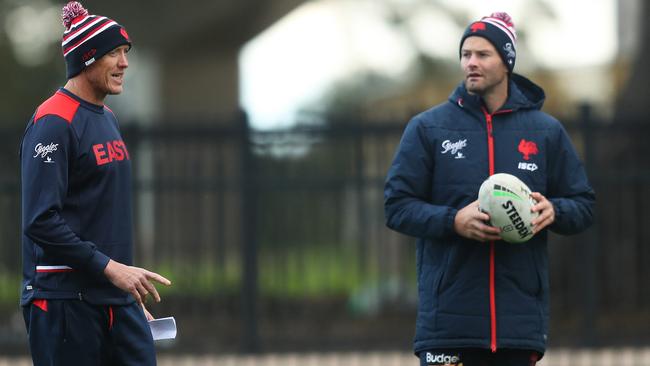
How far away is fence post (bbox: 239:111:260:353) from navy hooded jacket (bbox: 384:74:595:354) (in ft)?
19.3

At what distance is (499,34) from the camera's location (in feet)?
18.4

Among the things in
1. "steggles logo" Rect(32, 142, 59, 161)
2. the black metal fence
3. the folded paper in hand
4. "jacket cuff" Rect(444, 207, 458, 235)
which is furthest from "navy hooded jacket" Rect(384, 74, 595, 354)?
the black metal fence

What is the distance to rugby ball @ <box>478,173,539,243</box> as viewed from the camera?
5.14 meters

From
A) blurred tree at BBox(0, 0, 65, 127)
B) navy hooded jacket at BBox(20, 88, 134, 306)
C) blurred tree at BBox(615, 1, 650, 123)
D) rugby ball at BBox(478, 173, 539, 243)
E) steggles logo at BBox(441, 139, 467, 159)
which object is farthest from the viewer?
blurred tree at BBox(0, 0, 65, 127)

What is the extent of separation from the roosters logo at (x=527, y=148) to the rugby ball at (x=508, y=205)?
0.27m

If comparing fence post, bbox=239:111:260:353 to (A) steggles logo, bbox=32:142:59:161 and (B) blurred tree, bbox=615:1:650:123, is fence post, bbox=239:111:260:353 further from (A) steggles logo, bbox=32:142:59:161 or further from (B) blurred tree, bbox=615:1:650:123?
(A) steggles logo, bbox=32:142:59:161

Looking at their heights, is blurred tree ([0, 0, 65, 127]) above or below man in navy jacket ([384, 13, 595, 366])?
above

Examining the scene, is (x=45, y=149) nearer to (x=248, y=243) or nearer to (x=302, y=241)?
(x=248, y=243)

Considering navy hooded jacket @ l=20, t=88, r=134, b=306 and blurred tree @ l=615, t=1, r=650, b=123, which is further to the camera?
blurred tree @ l=615, t=1, r=650, b=123

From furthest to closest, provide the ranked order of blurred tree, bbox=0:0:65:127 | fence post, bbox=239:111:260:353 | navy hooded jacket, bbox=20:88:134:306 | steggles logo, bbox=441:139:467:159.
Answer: blurred tree, bbox=0:0:65:127, fence post, bbox=239:111:260:353, steggles logo, bbox=441:139:467:159, navy hooded jacket, bbox=20:88:134:306

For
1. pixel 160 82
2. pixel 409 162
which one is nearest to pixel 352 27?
pixel 160 82

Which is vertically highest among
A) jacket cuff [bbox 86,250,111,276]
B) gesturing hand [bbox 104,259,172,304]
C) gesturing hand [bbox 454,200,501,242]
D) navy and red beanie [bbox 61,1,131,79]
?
navy and red beanie [bbox 61,1,131,79]

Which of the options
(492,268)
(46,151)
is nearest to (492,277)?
(492,268)

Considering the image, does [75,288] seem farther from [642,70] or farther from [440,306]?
[642,70]
